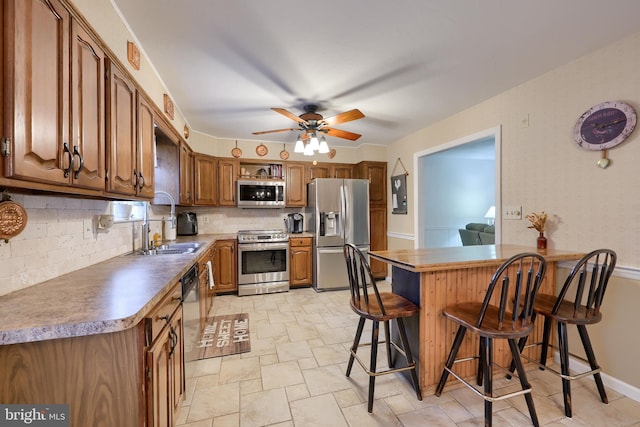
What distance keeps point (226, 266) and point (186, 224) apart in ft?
2.84

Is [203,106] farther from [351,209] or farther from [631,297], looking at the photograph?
[631,297]

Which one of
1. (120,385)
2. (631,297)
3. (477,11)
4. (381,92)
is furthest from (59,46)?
(631,297)

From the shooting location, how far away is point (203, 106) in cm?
311

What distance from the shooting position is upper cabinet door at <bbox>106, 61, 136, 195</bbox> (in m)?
1.49

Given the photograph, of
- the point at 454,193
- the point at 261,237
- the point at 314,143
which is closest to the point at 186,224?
the point at 261,237

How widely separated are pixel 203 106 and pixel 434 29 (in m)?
2.48

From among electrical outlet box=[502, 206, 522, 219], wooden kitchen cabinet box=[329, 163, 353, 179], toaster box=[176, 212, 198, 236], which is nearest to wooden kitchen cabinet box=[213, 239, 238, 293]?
A: toaster box=[176, 212, 198, 236]

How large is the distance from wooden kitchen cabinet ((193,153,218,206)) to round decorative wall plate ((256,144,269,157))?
2.39ft

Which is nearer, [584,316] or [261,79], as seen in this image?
[584,316]

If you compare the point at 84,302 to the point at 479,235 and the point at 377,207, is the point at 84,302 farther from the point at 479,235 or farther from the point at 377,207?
the point at 479,235

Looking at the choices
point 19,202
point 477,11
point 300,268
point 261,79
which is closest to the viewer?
point 19,202

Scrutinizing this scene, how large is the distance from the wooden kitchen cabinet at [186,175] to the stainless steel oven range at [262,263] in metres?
0.95

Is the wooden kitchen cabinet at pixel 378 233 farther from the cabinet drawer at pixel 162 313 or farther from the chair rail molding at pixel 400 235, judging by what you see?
the cabinet drawer at pixel 162 313

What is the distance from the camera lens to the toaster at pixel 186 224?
3994mm
